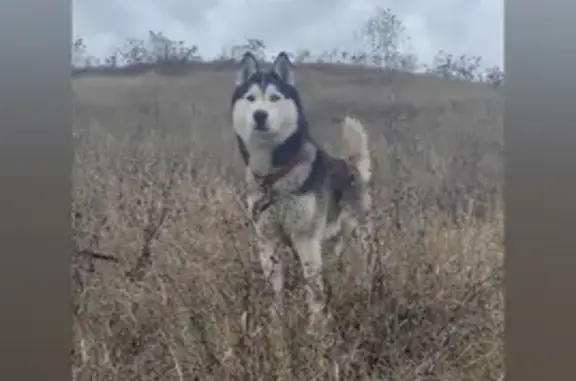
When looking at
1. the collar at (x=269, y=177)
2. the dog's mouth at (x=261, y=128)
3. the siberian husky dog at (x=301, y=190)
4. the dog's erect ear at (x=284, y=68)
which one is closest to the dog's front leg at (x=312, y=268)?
the siberian husky dog at (x=301, y=190)

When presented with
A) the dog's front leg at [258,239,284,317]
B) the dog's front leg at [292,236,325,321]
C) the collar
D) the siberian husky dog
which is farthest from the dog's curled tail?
the dog's front leg at [258,239,284,317]

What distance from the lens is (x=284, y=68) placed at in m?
2.94

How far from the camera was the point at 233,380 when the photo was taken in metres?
2.95

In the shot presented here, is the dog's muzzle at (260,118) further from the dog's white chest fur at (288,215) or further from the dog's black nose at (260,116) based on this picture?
the dog's white chest fur at (288,215)

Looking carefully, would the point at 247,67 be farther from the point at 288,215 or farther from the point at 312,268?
the point at 312,268

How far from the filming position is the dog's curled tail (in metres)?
2.97

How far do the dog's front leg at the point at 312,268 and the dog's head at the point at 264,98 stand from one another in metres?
0.37

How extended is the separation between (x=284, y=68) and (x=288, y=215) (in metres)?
0.47

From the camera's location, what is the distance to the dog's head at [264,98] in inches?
116

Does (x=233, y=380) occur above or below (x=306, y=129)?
below

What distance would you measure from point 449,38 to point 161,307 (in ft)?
4.05

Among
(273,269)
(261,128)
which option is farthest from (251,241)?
(261,128)
